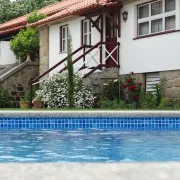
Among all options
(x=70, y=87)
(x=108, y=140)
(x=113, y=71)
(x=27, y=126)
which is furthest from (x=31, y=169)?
(x=113, y=71)

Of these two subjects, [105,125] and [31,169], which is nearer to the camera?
[31,169]

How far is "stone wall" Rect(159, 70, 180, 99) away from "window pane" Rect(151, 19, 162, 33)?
60.6 inches

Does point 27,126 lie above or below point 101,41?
below

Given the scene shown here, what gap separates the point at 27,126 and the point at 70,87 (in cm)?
418

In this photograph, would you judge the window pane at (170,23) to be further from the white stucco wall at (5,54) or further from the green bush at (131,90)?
the white stucco wall at (5,54)

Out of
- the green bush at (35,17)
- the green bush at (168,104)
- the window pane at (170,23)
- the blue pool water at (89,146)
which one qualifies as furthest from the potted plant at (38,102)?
the green bush at (35,17)

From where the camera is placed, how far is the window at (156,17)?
15195 millimetres

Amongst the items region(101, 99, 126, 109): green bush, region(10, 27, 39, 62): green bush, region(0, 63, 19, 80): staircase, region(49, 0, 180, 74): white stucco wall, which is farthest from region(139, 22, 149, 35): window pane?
region(10, 27, 39, 62): green bush

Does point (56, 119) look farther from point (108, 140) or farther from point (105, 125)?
point (108, 140)

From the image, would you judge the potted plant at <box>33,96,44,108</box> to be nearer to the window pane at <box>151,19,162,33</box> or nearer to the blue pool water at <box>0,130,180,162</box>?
the window pane at <box>151,19,162,33</box>

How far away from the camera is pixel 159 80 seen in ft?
50.9

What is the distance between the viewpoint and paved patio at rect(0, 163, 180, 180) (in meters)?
1.88

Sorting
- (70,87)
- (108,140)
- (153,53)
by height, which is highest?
(153,53)

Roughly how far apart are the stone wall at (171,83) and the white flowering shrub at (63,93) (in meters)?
2.47
